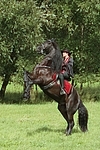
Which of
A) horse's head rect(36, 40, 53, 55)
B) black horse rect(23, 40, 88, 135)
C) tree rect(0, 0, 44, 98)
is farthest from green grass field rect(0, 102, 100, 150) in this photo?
tree rect(0, 0, 44, 98)

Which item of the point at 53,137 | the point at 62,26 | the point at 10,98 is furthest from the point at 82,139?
the point at 10,98

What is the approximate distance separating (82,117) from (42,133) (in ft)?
→ 3.73

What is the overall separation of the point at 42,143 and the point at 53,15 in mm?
12315

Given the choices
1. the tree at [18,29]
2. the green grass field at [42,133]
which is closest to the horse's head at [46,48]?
the green grass field at [42,133]

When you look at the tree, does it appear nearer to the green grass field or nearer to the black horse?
the green grass field

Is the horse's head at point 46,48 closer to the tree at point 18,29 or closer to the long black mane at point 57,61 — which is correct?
the long black mane at point 57,61

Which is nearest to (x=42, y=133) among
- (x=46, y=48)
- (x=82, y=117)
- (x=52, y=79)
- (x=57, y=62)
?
(x=82, y=117)

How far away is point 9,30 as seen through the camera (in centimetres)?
2034

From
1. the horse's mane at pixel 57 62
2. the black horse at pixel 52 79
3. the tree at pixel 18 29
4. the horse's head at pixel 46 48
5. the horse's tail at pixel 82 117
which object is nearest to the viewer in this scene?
the black horse at pixel 52 79

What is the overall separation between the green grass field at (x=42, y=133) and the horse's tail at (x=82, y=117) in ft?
0.53

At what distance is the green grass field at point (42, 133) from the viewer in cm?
955

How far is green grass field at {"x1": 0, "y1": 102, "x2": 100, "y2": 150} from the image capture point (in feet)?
31.3

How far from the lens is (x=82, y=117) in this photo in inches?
444

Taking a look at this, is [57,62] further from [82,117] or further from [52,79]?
[82,117]
